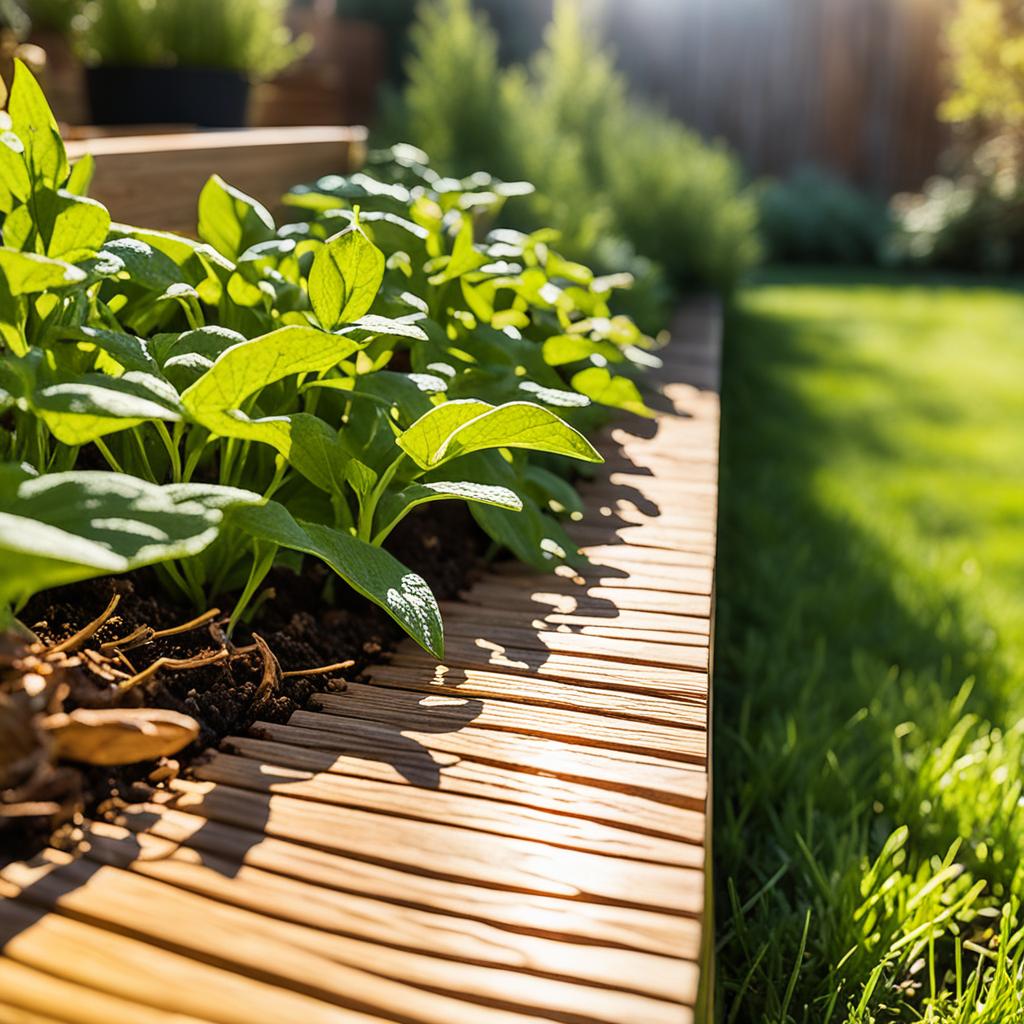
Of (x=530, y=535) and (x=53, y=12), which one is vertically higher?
(x=53, y=12)

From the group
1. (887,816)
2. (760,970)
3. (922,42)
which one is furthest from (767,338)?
(922,42)

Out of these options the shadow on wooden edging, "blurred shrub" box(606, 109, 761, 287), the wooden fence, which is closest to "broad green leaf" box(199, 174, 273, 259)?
the shadow on wooden edging

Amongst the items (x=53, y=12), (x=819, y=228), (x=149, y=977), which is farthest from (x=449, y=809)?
(x=819, y=228)

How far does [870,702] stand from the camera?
6.88 ft

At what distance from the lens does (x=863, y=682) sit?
2111 mm

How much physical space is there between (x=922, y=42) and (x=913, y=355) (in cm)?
612

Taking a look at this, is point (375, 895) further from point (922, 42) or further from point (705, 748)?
point (922, 42)

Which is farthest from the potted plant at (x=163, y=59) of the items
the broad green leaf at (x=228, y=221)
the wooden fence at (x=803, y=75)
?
the wooden fence at (x=803, y=75)

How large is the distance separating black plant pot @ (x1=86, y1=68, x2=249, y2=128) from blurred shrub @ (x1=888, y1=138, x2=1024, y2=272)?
7.03 meters

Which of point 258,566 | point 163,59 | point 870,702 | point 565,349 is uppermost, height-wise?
point 163,59

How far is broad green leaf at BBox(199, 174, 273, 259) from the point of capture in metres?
1.68

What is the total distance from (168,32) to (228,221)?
75.0 inches

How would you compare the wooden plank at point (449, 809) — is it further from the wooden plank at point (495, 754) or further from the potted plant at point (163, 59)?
the potted plant at point (163, 59)

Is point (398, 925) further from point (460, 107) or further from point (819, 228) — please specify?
point (819, 228)
